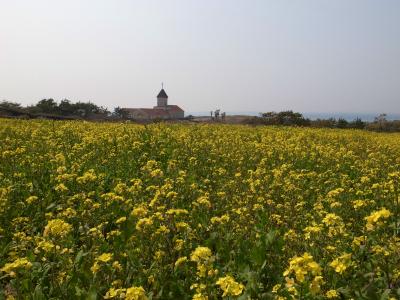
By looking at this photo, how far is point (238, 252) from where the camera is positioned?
453cm

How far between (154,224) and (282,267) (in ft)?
4.68

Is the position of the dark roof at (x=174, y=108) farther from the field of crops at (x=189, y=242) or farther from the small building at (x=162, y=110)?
the field of crops at (x=189, y=242)

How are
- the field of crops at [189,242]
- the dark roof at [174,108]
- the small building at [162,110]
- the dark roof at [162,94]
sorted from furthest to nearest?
the dark roof at [162,94] → the dark roof at [174,108] → the small building at [162,110] → the field of crops at [189,242]

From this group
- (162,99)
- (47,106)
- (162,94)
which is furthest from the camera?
(162,99)

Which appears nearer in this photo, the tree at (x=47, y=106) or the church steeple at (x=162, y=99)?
the tree at (x=47, y=106)

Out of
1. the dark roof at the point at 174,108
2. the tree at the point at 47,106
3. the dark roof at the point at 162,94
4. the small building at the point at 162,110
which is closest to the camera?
the tree at the point at 47,106

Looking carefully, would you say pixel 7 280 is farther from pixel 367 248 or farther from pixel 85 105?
pixel 85 105

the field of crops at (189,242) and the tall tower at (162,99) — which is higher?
the tall tower at (162,99)

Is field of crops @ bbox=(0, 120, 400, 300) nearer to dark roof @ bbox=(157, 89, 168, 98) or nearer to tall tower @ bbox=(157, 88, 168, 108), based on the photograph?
tall tower @ bbox=(157, 88, 168, 108)

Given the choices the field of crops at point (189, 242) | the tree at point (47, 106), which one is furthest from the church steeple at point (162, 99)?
the field of crops at point (189, 242)

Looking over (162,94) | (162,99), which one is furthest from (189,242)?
(162,99)

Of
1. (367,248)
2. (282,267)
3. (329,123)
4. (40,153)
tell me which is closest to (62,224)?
(282,267)

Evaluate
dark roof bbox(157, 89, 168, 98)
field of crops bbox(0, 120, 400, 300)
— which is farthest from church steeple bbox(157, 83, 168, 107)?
field of crops bbox(0, 120, 400, 300)

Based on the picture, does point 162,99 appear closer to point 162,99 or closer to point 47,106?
point 162,99
